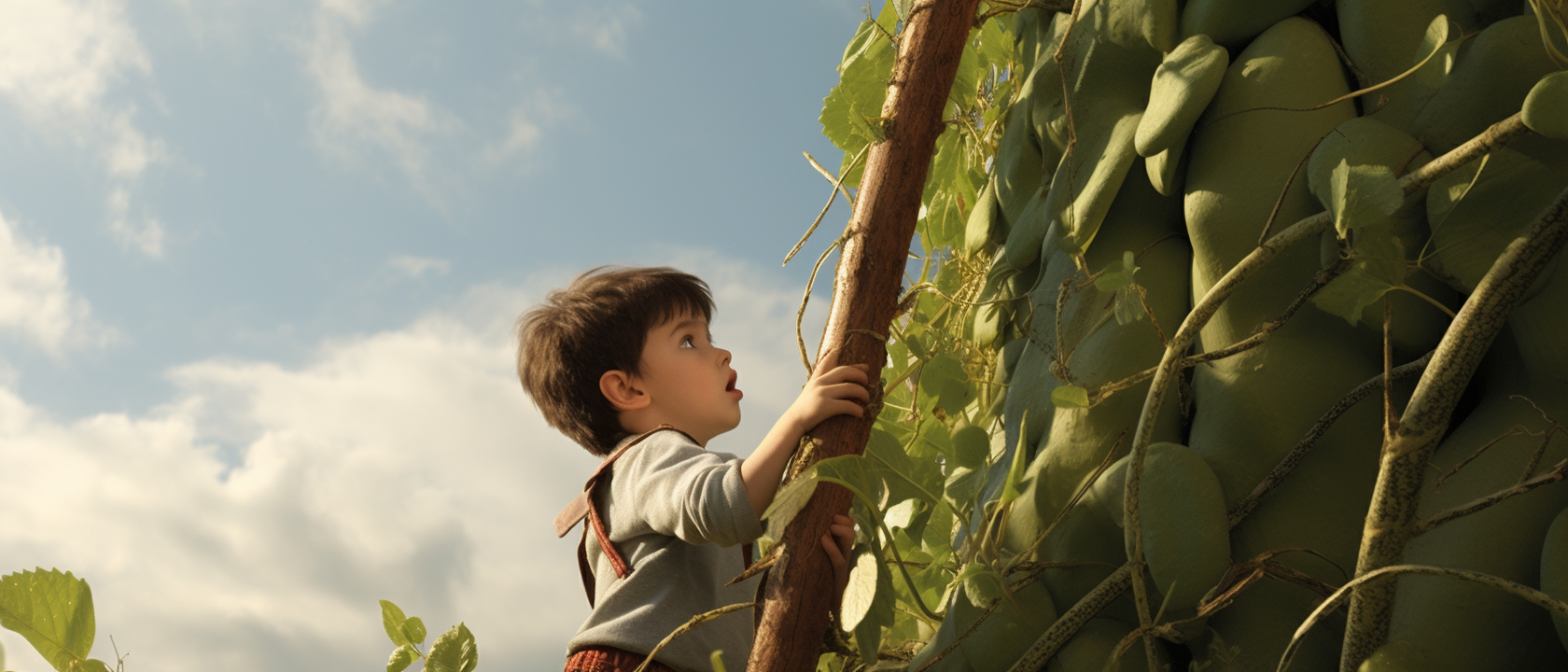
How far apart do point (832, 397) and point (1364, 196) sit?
1.29ft

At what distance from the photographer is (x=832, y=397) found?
82cm

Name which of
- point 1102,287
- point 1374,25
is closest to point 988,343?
point 1102,287

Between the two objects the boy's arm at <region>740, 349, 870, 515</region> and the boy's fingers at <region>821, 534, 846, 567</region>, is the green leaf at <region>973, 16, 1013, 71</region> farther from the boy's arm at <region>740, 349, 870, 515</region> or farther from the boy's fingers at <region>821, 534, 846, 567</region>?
the boy's fingers at <region>821, 534, 846, 567</region>

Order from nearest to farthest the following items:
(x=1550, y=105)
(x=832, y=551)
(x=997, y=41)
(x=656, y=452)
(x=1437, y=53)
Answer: (x=1550, y=105), (x=1437, y=53), (x=832, y=551), (x=656, y=452), (x=997, y=41)

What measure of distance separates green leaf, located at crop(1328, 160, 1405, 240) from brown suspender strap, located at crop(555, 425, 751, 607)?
2.06 ft

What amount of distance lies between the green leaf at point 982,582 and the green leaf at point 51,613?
2.32ft

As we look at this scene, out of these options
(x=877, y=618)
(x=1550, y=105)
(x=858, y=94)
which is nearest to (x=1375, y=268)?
(x=1550, y=105)

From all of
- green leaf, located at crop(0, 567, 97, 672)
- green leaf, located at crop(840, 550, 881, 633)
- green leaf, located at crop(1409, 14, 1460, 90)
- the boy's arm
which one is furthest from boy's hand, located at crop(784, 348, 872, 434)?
green leaf, located at crop(0, 567, 97, 672)

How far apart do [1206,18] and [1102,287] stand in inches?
10.3

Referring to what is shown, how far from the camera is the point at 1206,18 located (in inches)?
32.0

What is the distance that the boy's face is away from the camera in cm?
121

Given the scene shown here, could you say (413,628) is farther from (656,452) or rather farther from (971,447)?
(971,447)

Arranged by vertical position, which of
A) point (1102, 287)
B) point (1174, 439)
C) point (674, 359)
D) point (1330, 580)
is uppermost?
point (674, 359)

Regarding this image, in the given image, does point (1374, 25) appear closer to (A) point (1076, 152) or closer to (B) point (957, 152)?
(A) point (1076, 152)
